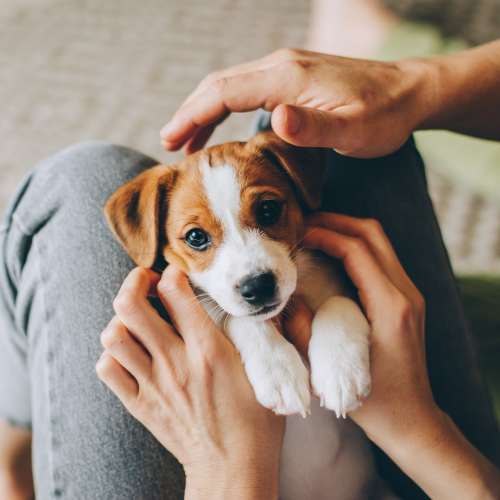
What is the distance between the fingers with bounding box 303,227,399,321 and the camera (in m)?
1.34

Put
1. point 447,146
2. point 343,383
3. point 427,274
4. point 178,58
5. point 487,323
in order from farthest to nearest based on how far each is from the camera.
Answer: point 178,58
point 447,146
point 487,323
point 427,274
point 343,383

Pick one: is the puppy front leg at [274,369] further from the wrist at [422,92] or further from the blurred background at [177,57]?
the blurred background at [177,57]

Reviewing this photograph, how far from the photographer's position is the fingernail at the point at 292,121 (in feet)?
4.08

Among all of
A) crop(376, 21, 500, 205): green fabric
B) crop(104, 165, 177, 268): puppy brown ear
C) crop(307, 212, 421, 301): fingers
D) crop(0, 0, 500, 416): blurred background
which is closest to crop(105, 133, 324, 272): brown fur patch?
crop(104, 165, 177, 268): puppy brown ear

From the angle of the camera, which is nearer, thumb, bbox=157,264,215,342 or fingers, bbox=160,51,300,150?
thumb, bbox=157,264,215,342

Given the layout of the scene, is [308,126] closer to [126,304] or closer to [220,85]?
[220,85]

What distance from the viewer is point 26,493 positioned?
6.05 ft

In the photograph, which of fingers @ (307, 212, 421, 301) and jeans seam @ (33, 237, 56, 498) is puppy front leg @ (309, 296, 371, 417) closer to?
fingers @ (307, 212, 421, 301)

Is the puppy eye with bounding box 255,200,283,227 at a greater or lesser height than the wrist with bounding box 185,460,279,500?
greater

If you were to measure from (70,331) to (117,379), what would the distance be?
0.23 m

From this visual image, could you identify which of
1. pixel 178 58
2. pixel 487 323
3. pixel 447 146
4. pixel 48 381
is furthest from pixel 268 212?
pixel 178 58

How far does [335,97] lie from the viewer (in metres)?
1.44

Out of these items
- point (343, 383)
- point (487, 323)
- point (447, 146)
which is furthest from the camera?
point (447, 146)

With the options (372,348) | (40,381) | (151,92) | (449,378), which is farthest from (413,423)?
(151,92)
